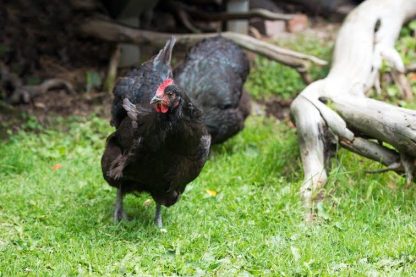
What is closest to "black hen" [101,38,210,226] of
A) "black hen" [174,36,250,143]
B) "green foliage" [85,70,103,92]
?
"black hen" [174,36,250,143]

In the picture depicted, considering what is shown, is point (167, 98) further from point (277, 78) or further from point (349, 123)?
point (277, 78)

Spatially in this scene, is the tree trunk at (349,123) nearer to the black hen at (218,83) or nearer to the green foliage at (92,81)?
the black hen at (218,83)

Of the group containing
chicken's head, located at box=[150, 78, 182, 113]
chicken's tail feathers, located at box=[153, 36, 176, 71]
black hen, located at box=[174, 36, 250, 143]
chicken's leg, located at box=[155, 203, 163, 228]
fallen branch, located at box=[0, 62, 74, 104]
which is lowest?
fallen branch, located at box=[0, 62, 74, 104]

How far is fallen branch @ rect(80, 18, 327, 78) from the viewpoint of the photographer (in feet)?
25.1

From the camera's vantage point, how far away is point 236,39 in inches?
313

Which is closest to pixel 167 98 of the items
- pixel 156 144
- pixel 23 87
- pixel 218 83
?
pixel 156 144

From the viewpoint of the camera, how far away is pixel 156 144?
4820 mm

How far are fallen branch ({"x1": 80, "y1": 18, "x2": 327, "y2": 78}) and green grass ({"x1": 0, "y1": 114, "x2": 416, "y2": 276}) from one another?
117 centimetres

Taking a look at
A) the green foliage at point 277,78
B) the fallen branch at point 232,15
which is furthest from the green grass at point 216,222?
the fallen branch at point 232,15

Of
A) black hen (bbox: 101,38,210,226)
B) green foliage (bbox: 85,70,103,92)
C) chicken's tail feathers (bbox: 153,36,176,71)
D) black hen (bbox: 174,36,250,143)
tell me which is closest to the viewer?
black hen (bbox: 101,38,210,226)

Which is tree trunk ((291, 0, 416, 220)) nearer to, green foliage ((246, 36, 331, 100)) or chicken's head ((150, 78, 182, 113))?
green foliage ((246, 36, 331, 100))

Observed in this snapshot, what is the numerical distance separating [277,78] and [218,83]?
179 cm

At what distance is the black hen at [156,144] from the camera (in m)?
4.75

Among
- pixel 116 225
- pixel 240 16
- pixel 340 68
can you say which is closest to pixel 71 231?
pixel 116 225
